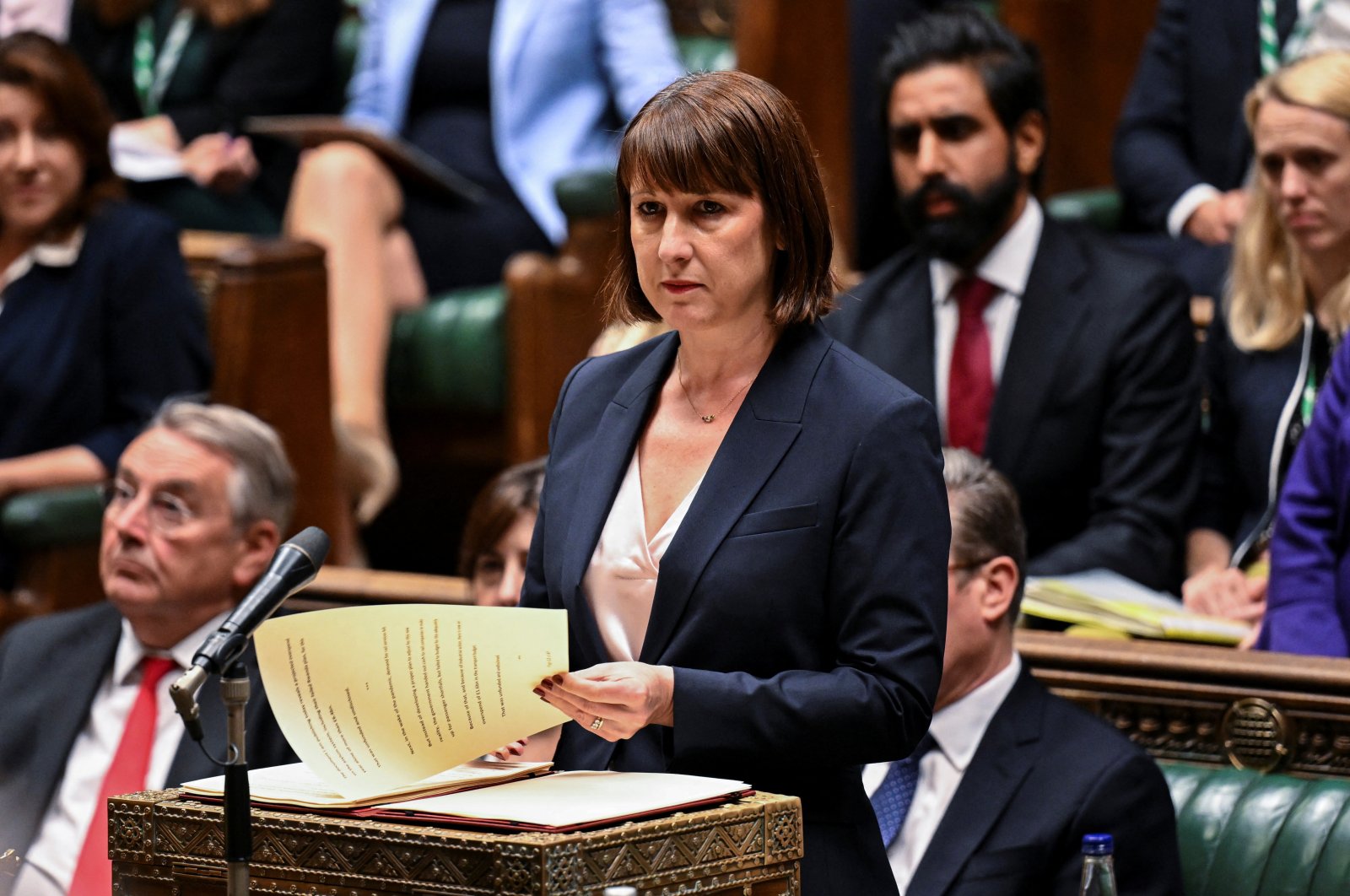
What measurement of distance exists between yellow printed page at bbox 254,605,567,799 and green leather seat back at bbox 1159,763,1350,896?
1.23m

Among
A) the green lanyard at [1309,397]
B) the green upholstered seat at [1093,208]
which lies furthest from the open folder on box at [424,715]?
the green upholstered seat at [1093,208]

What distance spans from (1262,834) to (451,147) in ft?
8.83

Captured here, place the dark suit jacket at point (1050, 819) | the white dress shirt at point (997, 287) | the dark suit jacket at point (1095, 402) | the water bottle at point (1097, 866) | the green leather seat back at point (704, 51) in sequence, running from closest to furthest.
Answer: the water bottle at point (1097, 866)
the dark suit jacket at point (1050, 819)
the dark suit jacket at point (1095, 402)
the white dress shirt at point (997, 287)
the green leather seat back at point (704, 51)

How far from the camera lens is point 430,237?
4.33 meters

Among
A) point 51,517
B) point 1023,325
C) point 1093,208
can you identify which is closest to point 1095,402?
point 1023,325

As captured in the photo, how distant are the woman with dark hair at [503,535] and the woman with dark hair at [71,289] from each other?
3.67 feet

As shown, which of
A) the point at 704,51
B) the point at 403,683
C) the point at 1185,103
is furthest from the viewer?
the point at 704,51

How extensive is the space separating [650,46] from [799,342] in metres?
2.88

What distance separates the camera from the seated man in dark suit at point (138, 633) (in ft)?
8.53

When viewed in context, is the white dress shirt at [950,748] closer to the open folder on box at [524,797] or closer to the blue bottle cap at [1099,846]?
the blue bottle cap at [1099,846]

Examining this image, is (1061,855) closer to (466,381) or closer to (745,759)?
(745,759)

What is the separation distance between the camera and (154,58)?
4.59 meters

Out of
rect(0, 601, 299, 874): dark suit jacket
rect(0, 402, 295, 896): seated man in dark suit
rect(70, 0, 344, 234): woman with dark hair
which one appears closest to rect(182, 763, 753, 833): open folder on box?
rect(0, 601, 299, 874): dark suit jacket

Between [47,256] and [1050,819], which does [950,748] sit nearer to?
[1050,819]
